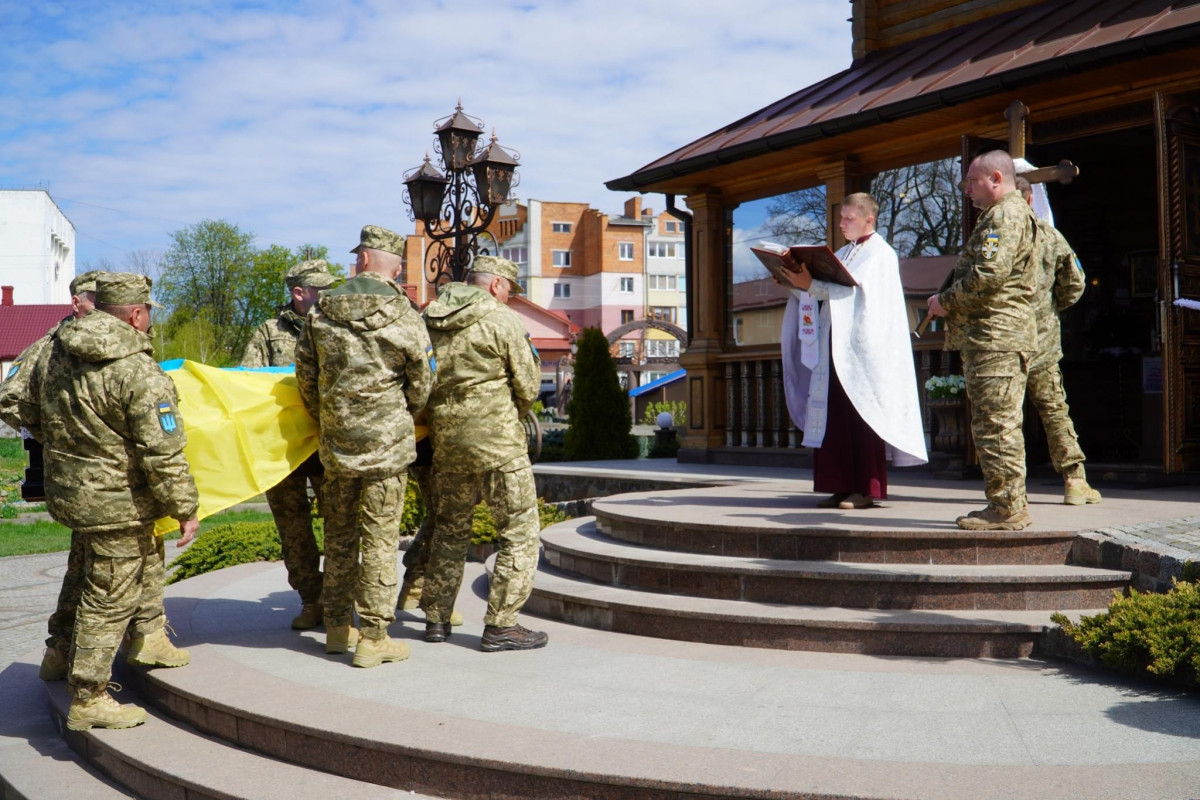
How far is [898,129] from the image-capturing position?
11000mm

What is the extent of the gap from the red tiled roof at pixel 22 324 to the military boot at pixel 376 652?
50444 millimetres

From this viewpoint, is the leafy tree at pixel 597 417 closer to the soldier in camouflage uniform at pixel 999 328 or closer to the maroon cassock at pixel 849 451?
the maroon cassock at pixel 849 451

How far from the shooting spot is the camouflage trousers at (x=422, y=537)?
6.05m

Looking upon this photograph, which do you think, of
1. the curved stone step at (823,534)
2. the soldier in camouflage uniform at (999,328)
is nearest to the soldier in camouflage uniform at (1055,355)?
the curved stone step at (823,534)

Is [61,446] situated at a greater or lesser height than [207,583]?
greater

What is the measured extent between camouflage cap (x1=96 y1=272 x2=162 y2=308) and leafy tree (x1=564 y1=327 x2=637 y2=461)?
11201 millimetres

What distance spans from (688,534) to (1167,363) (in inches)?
185

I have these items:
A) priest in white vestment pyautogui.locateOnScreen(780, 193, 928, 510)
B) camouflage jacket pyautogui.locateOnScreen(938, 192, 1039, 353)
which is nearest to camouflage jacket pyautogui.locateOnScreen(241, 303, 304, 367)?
priest in white vestment pyautogui.locateOnScreen(780, 193, 928, 510)

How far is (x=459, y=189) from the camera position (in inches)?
472

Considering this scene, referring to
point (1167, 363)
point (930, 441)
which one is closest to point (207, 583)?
point (930, 441)

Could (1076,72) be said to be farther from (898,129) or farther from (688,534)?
(688,534)

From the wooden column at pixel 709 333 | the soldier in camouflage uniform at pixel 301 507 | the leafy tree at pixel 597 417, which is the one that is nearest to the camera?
the soldier in camouflage uniform at pixel 301 507

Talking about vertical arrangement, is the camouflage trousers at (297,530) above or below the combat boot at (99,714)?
above

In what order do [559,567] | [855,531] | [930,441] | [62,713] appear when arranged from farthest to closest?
[930,441] → [559,567] → [855,531] → [62,713]
